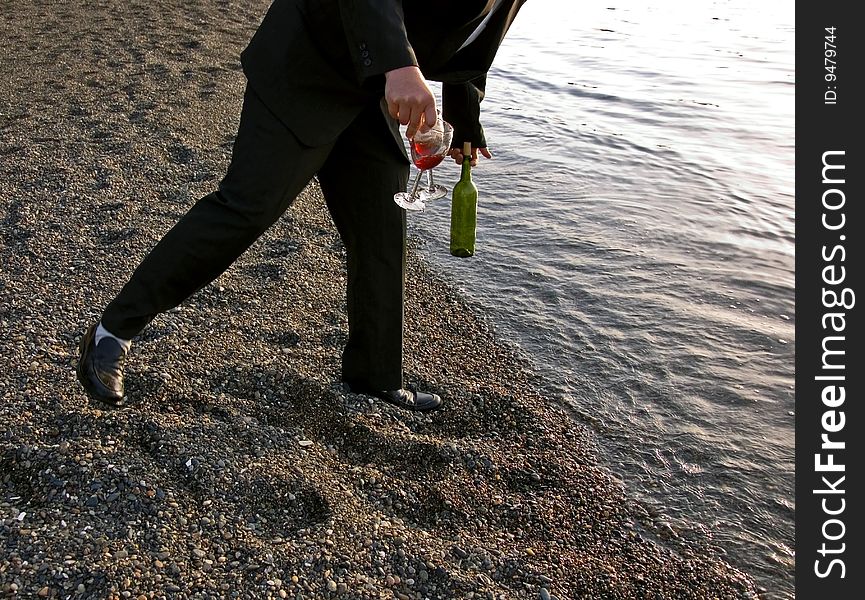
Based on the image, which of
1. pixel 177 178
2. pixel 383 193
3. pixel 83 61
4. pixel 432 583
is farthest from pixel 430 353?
pixel 83 61

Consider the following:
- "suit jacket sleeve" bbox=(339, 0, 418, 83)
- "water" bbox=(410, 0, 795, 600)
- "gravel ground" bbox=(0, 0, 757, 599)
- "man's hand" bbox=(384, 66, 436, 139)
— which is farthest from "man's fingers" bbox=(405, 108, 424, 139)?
"water" bbox=(410, 0, 795, 600)

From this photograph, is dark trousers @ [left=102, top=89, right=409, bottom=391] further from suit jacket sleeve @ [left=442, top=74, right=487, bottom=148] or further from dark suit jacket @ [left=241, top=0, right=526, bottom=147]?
suit jacket sleeve @ [left=442, top=74, right=487, bottom=148]

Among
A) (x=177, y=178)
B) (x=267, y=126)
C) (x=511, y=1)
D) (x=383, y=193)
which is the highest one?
(x=511, y=1)

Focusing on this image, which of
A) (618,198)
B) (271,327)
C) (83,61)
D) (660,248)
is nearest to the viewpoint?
(271,327)

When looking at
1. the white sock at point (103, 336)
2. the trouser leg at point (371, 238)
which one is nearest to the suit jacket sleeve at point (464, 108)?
the trouser leg at point (371, 238)

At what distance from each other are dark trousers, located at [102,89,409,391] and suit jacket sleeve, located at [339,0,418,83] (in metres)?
0.36

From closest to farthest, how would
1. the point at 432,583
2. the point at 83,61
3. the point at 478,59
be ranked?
the point at 432,583, the point at 478,59, the point at 83,61

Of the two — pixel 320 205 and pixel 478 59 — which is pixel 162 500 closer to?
pixel 478 59

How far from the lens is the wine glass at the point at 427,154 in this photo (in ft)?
7.85

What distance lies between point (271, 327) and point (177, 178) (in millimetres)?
2259

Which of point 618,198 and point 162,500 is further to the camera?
point 618,198

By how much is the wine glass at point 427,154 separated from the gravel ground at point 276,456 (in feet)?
3.00

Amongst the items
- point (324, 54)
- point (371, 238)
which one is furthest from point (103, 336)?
point (324, 54)

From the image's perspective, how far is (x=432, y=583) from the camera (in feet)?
8.11
